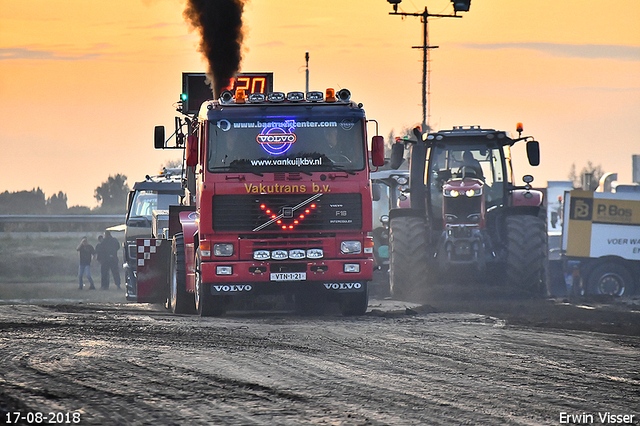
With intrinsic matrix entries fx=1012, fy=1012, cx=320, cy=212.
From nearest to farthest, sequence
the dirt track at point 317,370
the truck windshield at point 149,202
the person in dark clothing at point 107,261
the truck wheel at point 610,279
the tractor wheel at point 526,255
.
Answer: the dirt track at point 317,370
the tractor wheel at point 526,255
the truck windshield at point 149,202
the truck wheel at point 610,279
the person in dark clothing at point 107,261

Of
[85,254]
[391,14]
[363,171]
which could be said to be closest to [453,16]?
[391,14]

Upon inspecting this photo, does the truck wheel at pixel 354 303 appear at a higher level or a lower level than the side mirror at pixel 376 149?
lower

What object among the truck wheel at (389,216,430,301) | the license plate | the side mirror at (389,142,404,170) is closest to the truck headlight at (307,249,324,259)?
the license plate

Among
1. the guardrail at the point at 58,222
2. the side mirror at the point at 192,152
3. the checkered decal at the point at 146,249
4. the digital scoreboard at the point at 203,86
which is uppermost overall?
the digital scoreboard at the point at 203,86

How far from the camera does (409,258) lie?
1947cm

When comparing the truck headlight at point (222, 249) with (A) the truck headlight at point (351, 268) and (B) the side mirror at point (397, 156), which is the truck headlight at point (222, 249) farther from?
(B) the side mirror at point (397, 156)

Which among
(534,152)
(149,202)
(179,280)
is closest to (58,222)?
(149,202)

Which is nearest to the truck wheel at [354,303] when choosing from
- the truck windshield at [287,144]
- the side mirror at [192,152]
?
the truck windshield at [287,144]

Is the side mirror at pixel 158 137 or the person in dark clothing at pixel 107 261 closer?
the side mirror at pixel 158 137

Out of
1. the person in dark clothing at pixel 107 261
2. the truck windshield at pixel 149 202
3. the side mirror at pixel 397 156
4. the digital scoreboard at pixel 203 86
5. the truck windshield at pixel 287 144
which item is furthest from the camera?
the person in dark clothing at pixel 107 261

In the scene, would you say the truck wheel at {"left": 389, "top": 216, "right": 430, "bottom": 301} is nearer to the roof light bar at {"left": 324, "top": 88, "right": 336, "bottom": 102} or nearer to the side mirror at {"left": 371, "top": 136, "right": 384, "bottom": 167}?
the side mirror at {"left": 371, "top": 136, "right": 384, "bottom": 167}

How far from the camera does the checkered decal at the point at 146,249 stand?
1944 centimetres

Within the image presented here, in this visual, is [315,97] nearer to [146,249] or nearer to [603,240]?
[146,249]

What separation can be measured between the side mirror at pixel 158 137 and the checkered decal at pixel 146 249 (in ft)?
8.42
